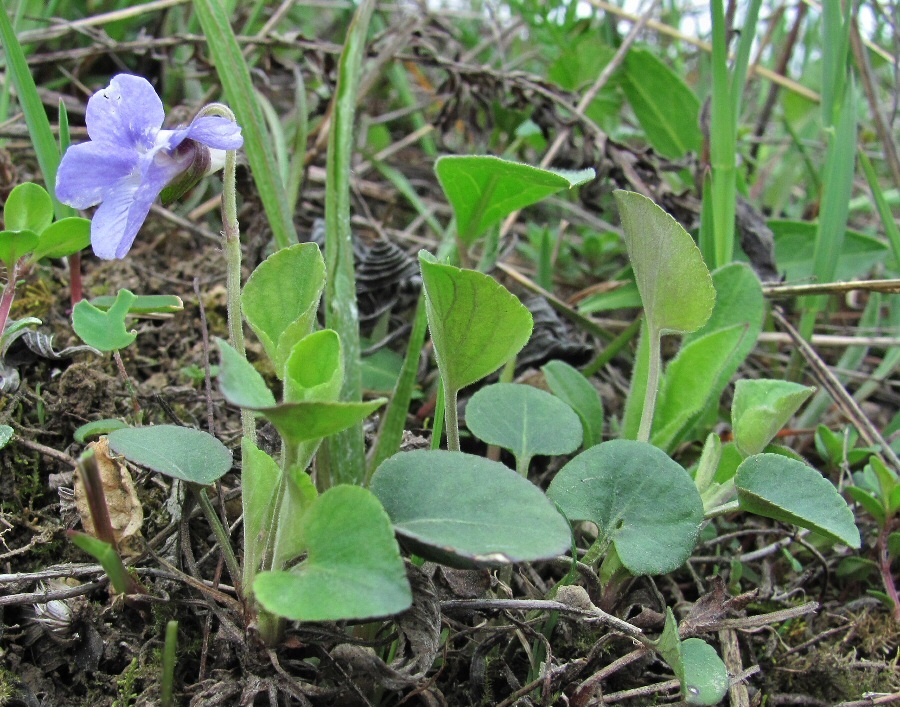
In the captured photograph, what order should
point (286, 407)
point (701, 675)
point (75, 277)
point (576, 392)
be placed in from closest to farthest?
point (286, 407), point (701, 675), point (576, 392), point (75, 277)

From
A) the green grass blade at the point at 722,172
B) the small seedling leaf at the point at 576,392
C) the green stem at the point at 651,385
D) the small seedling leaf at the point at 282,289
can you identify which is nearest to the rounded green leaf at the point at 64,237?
the small seedling leaf at the point at 282,289

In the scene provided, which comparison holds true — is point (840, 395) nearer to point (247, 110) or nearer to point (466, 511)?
point (466, 511)

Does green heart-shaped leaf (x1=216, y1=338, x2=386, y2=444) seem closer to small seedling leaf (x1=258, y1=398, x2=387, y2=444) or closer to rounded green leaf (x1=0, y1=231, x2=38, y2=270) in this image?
small seedling leaf (x1=258, y1=398, x2=387, y2=444)

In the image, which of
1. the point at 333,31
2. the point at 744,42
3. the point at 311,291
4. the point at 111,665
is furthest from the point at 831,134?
the point at 333,31

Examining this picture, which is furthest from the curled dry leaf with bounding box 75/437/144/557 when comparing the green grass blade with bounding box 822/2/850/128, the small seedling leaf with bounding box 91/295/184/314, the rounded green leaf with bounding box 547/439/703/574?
the green grass blade with bounding box 822/2/850/128

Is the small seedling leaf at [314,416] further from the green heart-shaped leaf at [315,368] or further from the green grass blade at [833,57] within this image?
the green grass blade at [833,57]

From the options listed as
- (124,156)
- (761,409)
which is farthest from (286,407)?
(761,409)
